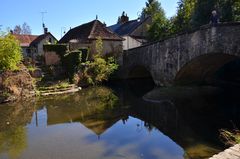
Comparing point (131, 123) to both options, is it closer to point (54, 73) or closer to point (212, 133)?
point (212, 133)

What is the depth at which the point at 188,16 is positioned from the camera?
3391 centimetres

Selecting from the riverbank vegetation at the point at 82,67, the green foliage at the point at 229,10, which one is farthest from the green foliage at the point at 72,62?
the green foliage at the point at 229,10

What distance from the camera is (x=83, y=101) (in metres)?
19.3

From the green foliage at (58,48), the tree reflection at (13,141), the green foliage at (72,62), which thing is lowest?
the tree reflection at (13,141)

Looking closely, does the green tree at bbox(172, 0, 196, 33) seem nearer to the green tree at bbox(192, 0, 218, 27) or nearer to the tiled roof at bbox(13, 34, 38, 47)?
the green tree at bbox(192, 0, 218, 27)

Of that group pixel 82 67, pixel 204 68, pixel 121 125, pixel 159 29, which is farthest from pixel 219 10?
pixel 121 125

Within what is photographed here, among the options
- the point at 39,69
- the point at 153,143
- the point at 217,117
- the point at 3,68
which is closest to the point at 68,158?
the point at 153,143

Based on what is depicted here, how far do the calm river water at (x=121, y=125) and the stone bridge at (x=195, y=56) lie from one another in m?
1.30

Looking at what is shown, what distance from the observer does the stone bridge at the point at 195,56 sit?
14.7 m

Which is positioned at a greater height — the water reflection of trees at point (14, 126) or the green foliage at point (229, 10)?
the green foliage at point (229, 10)

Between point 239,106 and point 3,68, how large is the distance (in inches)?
659

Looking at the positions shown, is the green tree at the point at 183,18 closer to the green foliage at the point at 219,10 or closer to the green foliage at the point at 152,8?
the green foliage at the point at 219,10

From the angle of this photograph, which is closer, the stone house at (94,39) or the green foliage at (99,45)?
the green foliage at (99,45)

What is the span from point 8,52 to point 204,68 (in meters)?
14.6
